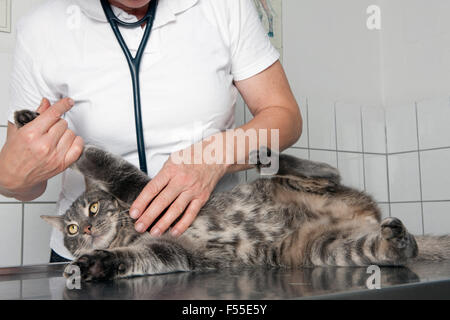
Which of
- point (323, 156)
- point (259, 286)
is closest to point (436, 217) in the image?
point (323, 156)

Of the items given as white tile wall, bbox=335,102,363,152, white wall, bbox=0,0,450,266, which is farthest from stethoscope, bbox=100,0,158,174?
white tile wall, bbox=335,102,363,152

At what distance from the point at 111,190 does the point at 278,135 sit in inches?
15.8

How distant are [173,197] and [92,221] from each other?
0.28 metres

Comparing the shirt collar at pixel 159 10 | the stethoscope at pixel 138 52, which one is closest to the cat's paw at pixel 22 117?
the stethoscope at pixel 138 52

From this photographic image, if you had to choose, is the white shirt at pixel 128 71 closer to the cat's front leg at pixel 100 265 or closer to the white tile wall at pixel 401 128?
the cat's front leg at pixel 100 265

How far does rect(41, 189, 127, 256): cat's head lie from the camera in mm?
1096

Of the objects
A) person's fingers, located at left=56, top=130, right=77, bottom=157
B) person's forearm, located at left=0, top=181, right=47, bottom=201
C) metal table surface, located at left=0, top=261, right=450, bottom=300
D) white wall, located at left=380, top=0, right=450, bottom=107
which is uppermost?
white wall, located at left=380, top=0, right=450, bottom=107

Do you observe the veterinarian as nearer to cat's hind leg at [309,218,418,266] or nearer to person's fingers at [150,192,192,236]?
person's fingers at [150,192,192,236]

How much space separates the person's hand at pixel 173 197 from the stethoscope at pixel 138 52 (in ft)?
0.45

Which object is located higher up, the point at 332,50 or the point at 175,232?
the point at 332,50

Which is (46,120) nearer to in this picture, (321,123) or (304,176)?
(304,176)

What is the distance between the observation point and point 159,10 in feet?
3.85

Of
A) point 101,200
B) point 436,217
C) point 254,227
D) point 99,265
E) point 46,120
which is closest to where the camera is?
point 99,265

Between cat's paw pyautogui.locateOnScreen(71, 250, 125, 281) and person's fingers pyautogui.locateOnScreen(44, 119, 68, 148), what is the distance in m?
0.24
